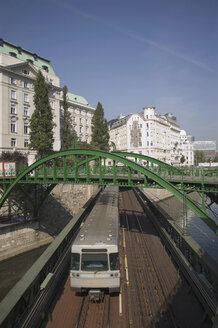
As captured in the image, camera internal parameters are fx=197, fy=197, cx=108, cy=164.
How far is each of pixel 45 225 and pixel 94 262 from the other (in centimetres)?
2152

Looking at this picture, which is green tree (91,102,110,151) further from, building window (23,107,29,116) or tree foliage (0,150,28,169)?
tree foliage (0,150,28,169)

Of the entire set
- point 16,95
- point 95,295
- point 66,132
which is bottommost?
point 95,295

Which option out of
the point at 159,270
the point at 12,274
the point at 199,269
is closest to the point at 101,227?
the point at 159,270

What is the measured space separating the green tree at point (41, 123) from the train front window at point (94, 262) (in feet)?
115

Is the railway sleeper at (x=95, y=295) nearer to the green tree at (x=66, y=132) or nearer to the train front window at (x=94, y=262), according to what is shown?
the train front window at (x=94, y=262)

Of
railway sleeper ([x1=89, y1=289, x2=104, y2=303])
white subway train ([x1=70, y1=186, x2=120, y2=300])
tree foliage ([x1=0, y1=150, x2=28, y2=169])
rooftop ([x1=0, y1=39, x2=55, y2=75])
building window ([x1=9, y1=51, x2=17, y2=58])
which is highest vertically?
rooftop ([x1=0, y1=39, x2=55, y2=75])

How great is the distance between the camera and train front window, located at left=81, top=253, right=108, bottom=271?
8.05 metres

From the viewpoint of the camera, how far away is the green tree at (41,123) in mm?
40406

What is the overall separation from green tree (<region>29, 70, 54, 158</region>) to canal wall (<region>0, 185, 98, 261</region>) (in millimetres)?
11964

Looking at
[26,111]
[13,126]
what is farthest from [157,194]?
[26,111]

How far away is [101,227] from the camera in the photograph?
9.98 metres

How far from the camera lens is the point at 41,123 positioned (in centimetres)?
4069

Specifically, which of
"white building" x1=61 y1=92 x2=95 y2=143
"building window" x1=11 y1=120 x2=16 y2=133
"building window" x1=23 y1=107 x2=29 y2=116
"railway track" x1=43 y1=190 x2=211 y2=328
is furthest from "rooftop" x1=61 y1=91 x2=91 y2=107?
"railway track" x1=43 y1=190 x2=211 y2=328

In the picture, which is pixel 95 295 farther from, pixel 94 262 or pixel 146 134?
pixel 146 134
